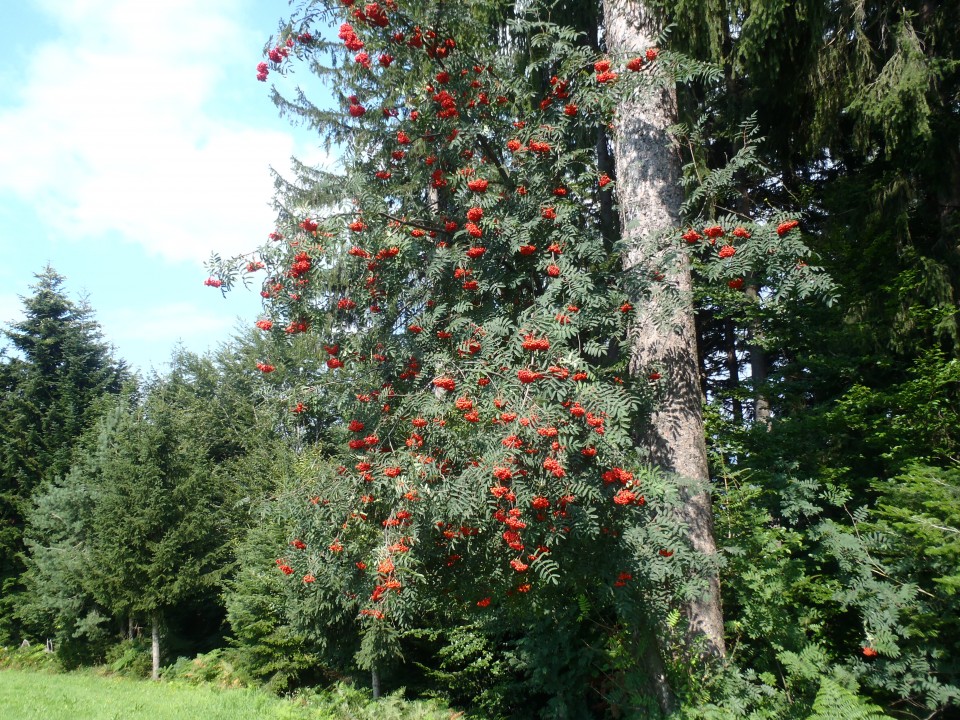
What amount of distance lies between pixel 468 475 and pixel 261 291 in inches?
82.2

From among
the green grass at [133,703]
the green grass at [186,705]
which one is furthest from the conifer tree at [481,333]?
the green grass at [133,703]

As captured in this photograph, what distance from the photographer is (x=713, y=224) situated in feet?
14.4

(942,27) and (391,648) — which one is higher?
(942,27)

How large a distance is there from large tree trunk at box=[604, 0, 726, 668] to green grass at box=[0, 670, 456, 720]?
4.64 m

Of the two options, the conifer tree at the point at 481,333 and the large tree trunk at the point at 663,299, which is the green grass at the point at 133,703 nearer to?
the conifer tree at the point at 481,333

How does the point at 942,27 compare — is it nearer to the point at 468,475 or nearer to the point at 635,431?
the point at 635,431

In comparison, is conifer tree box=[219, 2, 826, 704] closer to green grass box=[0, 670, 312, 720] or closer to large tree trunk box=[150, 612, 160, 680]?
green grass box=[0, 670, 312, 720]

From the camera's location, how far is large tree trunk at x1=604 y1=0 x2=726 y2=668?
15.9ft

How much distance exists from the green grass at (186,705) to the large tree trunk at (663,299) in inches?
183

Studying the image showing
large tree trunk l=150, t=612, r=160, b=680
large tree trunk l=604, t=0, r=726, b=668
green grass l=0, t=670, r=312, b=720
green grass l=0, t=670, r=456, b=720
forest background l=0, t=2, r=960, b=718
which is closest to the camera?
forest background l=0, t=2, r=960, b=718

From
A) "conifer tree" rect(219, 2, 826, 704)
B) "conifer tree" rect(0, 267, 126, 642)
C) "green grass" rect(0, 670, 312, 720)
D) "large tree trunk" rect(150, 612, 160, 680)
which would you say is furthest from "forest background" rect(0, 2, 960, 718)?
"conifer tree" rect(0, 267, 126, 642)

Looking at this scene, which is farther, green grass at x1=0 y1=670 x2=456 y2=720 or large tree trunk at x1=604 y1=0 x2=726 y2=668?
green grass at x1=0 y1=670 x2=456 y2=720

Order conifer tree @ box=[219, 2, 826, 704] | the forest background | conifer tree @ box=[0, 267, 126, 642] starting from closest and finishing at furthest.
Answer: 1. conifer tree @ box=[219, 2, 826, 704]
2. the forest background
3. conifer tree @ box=[0, 267, 126, 642]

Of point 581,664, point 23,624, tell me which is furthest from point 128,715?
point 23,624
